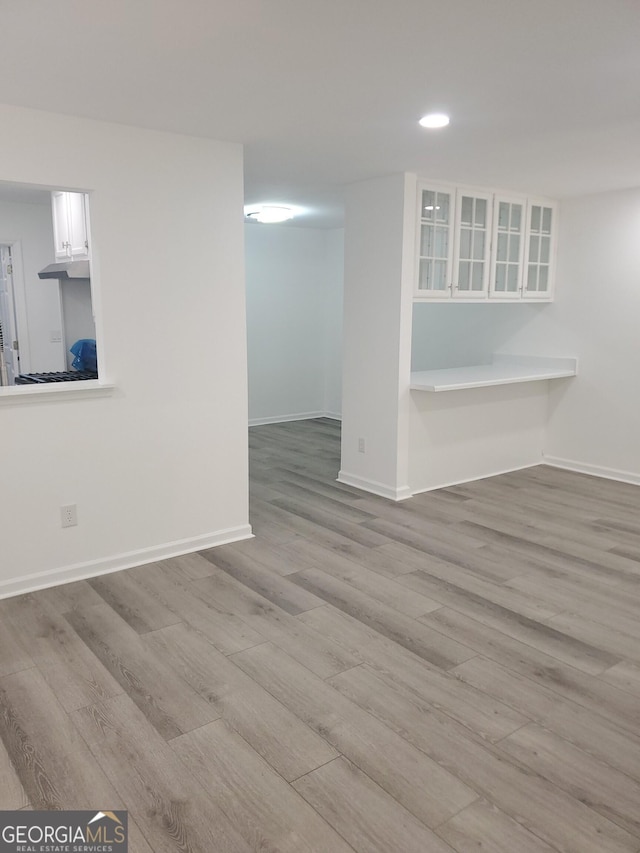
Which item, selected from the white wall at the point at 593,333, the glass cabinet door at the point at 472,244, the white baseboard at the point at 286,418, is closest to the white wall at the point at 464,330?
the white wall at the point at 593,333

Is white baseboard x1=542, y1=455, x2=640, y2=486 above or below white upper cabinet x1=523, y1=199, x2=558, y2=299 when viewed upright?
below

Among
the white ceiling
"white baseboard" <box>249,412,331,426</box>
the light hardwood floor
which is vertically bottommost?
the light hardwood floor

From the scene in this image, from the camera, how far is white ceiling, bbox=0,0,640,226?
81.6 inches

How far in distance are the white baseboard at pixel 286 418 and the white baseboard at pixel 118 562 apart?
12.3 feet

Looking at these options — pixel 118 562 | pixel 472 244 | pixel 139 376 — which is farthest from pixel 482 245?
pixel 118 562

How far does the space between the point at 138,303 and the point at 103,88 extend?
1079 mm

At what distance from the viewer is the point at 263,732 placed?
227cm

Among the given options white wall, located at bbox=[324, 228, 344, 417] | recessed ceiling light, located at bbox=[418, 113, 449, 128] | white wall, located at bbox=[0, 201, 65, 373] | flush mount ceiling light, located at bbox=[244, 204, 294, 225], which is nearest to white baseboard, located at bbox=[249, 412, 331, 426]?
white wall, located at bbox=[324, 228, 344, 417]

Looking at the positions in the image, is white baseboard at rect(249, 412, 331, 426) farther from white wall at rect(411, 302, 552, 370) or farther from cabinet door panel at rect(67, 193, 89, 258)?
cabinet door panel at rect(67, 193, 89, 258)

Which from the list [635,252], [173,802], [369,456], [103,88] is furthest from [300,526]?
[635,252]

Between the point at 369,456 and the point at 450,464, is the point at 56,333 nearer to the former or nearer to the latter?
the point at 369,456

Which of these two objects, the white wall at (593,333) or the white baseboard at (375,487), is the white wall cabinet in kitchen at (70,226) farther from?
the white wall at (593,333)

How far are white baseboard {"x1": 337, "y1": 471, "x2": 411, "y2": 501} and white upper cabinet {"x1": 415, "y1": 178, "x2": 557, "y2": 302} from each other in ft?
4.77

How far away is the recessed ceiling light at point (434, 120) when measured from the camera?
3.14m
